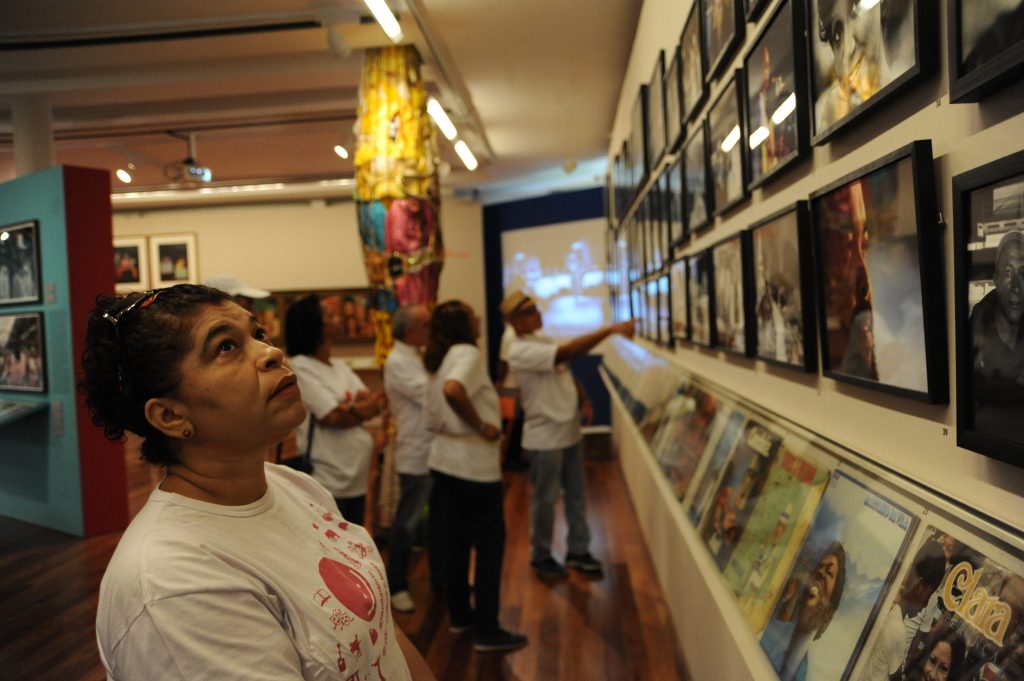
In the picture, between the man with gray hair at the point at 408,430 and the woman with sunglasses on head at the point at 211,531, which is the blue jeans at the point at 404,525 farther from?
the woman with sunglasses on head at the point at 211,531

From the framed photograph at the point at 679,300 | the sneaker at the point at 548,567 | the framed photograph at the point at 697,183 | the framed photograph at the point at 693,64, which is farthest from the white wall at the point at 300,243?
the framed photograph at the point at 693,64

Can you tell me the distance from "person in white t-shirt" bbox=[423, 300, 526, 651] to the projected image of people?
7.96 meters

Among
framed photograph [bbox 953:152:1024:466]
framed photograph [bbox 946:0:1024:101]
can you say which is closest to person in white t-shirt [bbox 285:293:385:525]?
framed photograph [bbox 953:152:1024:466]

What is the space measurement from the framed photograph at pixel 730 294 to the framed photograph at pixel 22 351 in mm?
2000

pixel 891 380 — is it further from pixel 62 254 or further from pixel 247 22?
pixel 247 22

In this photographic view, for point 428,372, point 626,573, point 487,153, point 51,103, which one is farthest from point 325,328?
point 487,153

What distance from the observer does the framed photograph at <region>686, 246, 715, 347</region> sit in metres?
3.11

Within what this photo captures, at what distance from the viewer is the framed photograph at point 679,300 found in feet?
12.4

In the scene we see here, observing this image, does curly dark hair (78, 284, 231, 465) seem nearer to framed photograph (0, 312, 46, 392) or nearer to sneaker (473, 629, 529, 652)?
framed photograph (0, 312, 46, 392)

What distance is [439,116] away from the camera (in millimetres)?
6902

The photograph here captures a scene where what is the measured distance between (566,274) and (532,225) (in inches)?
45.8

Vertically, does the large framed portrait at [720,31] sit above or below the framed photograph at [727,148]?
above

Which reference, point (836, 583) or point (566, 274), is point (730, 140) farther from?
point (566, 274)

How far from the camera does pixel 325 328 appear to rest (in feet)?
12.0
